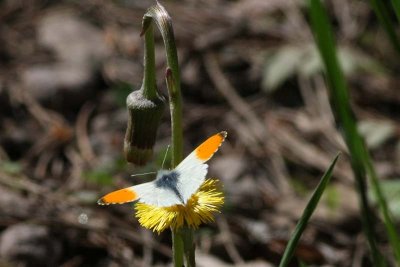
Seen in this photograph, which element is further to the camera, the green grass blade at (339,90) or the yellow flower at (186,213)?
the yellow flower at (186,213)

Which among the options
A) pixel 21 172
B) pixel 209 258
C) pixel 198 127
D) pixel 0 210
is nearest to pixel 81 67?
pixel 198 127

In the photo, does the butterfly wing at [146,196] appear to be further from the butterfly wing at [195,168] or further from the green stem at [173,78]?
the green stem at [173,78]

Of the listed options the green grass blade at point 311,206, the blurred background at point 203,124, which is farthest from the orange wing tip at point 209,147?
the blurred background at point 203,124

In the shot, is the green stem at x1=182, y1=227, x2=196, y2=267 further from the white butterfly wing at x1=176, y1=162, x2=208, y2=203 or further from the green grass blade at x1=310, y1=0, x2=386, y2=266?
the green grass blade at x1=310, y1=0, x2=386, y2=266

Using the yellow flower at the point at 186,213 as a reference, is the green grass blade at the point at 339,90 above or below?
above

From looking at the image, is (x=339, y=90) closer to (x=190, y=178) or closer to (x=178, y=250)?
(x=190, y=178)

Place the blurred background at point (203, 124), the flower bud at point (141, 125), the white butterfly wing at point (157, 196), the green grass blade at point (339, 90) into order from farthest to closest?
the blurred background at point (203, 124) → the flower bud at point (141, 125) → the white butterfly wing at point (157, 196) → the green grass blade at point (339, 90)

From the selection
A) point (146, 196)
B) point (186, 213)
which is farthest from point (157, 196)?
point (186, 213)
